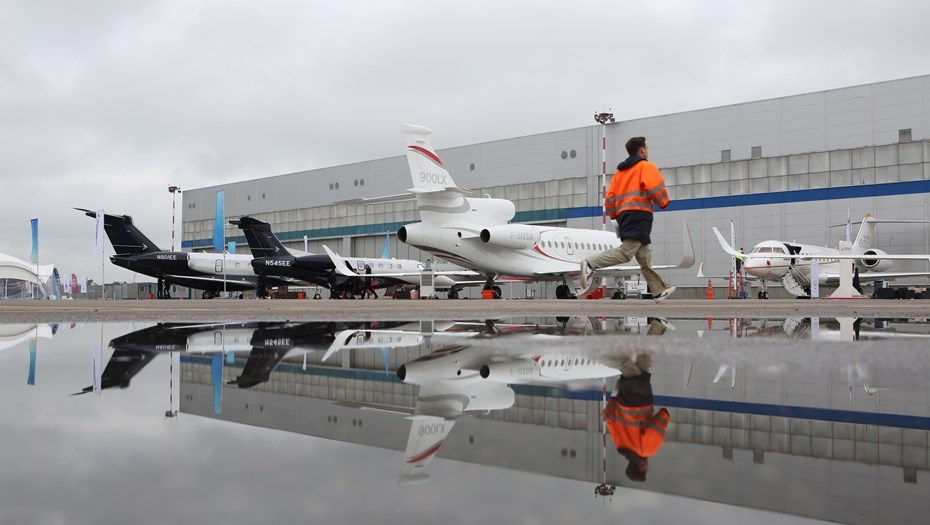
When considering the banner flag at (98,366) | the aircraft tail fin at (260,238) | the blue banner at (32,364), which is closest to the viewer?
the banner flag at (98,366)


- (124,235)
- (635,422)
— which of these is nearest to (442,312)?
(635,422)

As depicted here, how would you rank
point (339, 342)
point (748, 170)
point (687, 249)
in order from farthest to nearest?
point (748, 170)
point (687, 249)
point (339, 342)

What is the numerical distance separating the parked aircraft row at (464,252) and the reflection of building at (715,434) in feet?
38.8

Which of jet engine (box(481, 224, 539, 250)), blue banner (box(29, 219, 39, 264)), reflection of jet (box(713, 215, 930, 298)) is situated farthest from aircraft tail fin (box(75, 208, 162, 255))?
reflection of jet (box(713, 215, 930, 298))

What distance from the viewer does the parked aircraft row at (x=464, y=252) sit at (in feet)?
68.9

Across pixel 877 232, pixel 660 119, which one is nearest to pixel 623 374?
pixel 877 232

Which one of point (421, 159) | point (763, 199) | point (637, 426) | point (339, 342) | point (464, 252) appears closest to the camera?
point (637, 426)

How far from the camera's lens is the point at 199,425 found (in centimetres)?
169

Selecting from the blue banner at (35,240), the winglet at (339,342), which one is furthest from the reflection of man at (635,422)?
the blue banner at (35,240)

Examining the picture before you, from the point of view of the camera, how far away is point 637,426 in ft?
5.33

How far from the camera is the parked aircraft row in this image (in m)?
21.0

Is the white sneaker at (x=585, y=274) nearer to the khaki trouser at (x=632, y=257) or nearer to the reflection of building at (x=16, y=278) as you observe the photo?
the khaki trouser at (x=632, y=257)

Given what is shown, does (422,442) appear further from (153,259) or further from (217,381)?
(153,259)

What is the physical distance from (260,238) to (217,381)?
100 feet
